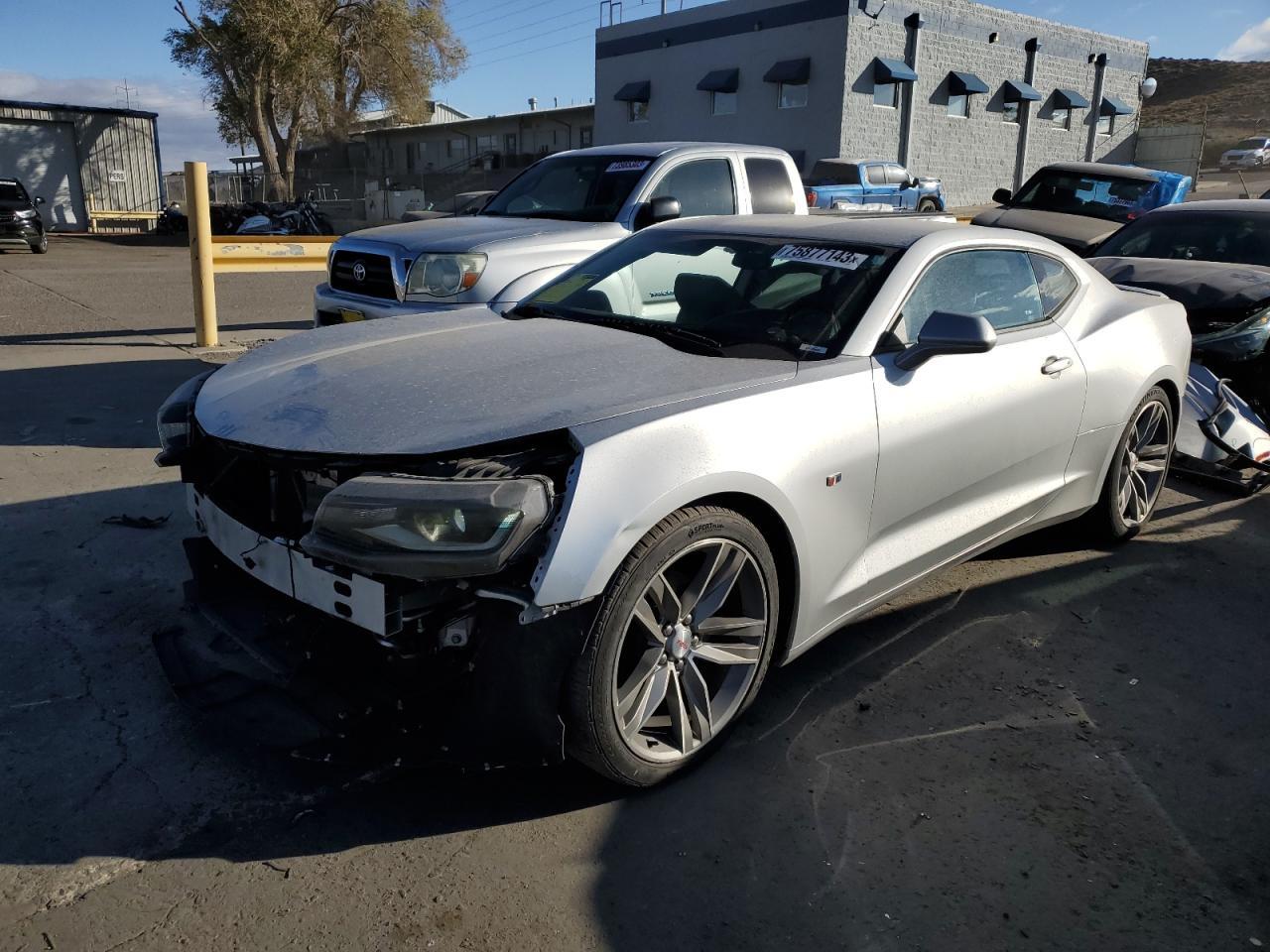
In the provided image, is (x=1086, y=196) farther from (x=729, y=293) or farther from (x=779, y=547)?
(x=779, y=547)

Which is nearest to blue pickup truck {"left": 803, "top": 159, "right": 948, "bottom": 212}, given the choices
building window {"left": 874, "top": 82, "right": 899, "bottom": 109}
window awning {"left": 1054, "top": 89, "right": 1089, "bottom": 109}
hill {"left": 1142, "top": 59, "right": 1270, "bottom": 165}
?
building window {"left": 874, "top": 82, "right": 899, "bottom": 109}

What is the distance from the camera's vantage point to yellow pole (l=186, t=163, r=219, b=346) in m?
9.03

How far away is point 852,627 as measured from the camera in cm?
403

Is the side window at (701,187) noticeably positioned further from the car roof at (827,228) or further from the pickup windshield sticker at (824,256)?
the pickup windshield sticker at (824,256)

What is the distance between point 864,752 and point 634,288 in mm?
2051

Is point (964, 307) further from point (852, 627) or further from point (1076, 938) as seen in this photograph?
point (1076, 938)

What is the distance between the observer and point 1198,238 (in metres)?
7.82

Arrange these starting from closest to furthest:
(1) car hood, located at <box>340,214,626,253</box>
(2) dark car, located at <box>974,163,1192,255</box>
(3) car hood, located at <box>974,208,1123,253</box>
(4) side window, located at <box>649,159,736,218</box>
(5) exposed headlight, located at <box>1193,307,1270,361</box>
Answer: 1. (5) exposed headlight, located at <box>1193,307,1270,361</box>
2. (1) car hood, located at <box>340,214,626,253</box>
3. (4) side window, located at <box>649,159,736,218</box>
4. (3) car hood, located at <box>974,208,1123,253</box>
5. (2) dark car, located at <box>974,163,1192,255</box>

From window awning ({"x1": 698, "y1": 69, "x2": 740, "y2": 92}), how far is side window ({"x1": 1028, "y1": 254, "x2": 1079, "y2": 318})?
31.3 meters

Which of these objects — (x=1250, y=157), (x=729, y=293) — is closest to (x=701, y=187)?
(x=729, y=293)

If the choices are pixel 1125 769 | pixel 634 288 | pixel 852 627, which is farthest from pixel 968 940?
pixel 634 288

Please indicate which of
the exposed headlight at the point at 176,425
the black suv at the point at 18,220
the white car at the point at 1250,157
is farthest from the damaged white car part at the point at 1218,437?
the white car at the point at 1250,157

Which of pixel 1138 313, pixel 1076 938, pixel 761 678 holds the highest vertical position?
pixel 1138 313

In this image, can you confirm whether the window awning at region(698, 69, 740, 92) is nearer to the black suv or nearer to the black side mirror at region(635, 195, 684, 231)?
the black suv
